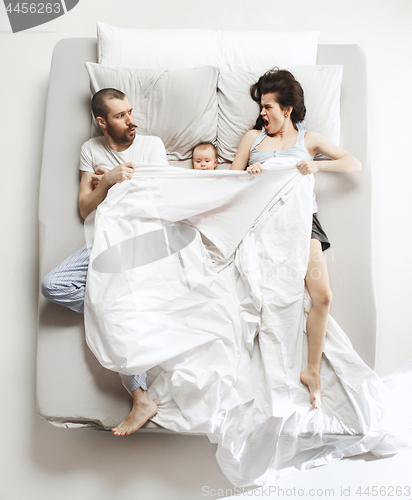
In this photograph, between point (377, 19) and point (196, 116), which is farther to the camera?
point (377, 19)

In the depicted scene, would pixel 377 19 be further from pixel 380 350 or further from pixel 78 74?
pixel 380 350

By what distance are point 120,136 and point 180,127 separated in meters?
0.25

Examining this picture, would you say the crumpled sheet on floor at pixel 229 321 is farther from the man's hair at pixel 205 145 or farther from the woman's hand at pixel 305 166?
the man's hair at pixel 205 145

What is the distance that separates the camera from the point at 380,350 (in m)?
1.67

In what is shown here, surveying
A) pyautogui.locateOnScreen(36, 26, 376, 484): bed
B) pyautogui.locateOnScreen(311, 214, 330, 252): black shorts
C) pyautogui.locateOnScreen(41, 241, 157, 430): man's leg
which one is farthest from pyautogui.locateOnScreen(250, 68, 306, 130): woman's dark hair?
pyautogui.locateOnScreen(41, 241, 157, 430): man's leg

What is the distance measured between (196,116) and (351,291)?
954 mm

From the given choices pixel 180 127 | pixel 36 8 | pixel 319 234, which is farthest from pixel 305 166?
pixel 36 8

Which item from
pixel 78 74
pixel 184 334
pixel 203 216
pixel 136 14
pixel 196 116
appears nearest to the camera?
pixel 184 334

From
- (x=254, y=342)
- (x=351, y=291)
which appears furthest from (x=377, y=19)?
(x=254, y=342)

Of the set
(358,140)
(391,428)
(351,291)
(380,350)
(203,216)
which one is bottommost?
(391,428)

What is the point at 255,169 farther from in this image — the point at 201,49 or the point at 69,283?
the point at 69,283

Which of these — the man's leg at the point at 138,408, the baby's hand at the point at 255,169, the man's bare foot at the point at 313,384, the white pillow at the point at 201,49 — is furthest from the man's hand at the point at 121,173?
the man's bare foot at the point at 313,384

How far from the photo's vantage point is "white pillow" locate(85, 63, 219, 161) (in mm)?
1544

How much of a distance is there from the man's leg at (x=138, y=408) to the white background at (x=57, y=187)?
0.84 feet
